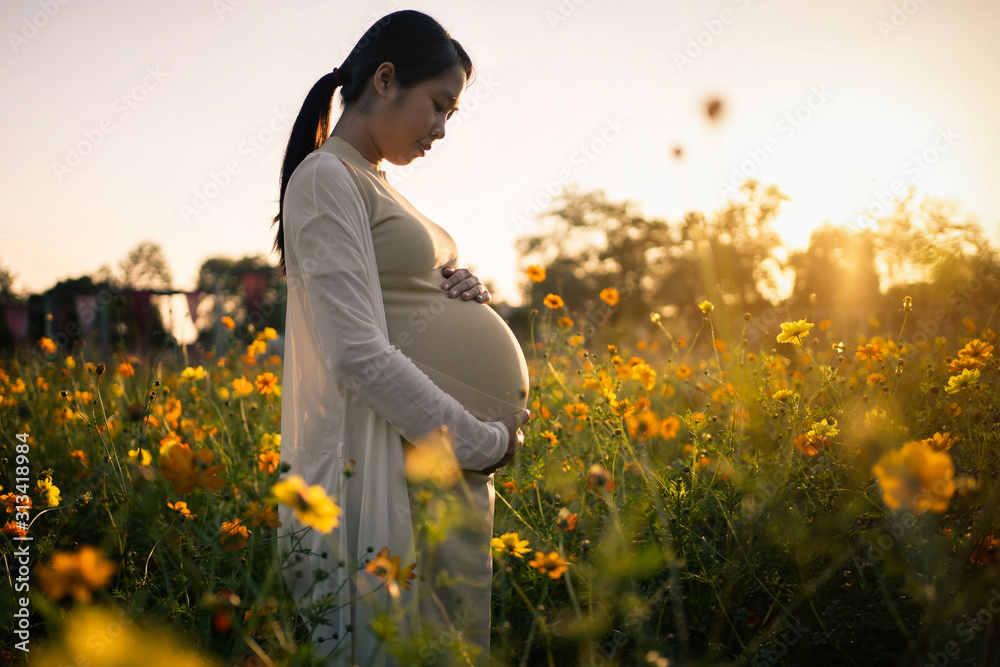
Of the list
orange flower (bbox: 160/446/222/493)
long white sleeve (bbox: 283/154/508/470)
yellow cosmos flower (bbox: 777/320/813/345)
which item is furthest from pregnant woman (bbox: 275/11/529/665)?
yellow cosmos flower (bbox: 777/320/813/345)

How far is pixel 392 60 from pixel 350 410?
80 cm

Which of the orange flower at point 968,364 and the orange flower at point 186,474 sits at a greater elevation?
the orange flower at point 968,364

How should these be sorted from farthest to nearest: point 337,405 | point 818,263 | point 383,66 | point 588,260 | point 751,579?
1. point 588,260
2. point 818,263
3. point 751,579
4. point 383,66
5. point 337,405

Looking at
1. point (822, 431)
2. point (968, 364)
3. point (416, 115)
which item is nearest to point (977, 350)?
point (968, 364)

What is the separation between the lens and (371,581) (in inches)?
43.9

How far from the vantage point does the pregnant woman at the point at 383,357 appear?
1.14 m

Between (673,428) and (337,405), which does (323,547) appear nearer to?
(337,405)

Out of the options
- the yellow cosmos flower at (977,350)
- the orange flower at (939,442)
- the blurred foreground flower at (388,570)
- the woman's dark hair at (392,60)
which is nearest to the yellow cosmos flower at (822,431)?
the orange flower at (939,442)

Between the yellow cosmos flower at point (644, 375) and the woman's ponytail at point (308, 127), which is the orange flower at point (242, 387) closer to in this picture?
the woman's ponytail at point (308, 127)

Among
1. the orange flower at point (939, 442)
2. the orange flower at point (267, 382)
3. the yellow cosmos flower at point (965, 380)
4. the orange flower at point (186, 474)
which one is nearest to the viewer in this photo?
the orange flower at point (186, 474)

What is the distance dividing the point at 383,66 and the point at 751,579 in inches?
64.0

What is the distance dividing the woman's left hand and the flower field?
436 millimetres

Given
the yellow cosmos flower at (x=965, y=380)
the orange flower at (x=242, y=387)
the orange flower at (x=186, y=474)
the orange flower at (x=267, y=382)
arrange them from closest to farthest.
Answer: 1. the orange flower at (x=186, y=474)
2. the yellow cosmos flower at (x=965, y=380)
3. the orange flower at (x=242, y=387)
4. the orange flower at (x=267, y=382)

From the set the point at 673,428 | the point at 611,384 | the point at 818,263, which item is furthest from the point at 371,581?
the point at 818,263
